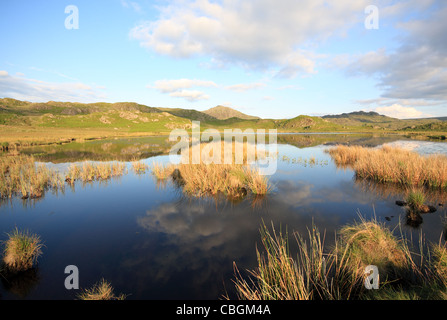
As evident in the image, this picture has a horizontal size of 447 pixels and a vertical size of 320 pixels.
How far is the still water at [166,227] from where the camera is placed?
5.43 meters

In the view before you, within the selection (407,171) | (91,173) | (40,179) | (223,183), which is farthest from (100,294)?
(407,171)

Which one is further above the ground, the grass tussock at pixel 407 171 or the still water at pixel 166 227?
the grass tussock at pixel 407 171

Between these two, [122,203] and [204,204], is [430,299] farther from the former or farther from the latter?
[122,203]

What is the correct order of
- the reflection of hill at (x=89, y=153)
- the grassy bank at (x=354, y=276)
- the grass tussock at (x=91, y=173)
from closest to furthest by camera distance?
the grassy bank at (x=354, y=276)
the grass tussock at (x=91, y=173)
the reflection of hill at (x=89, y=153)

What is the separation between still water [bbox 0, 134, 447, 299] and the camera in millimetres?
5426

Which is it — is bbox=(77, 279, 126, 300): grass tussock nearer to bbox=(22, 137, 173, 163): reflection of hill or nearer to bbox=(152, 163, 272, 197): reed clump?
bbox=(152, 163, 272, 197): reed clump

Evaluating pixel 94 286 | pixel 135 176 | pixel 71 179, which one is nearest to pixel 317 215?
pixel 94 286

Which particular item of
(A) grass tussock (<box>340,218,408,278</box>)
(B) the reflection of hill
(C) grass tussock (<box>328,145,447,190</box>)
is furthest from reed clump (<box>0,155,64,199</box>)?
(C) grass tussock (<box>328,145,447,190</box>)

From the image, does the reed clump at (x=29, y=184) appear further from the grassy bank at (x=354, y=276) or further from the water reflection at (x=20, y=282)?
the grassy bank at (x=354, y=276)

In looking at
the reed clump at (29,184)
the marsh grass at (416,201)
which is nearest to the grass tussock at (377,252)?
the marsh grass at (416,201)

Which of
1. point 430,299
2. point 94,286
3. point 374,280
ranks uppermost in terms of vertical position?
point 430,299
